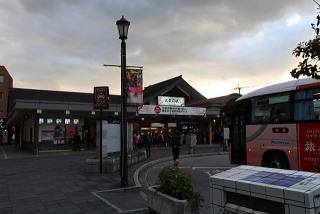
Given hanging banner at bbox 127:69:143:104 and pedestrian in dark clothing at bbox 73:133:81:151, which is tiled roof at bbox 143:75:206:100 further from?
hanging banner at bbox 127:69:143:104

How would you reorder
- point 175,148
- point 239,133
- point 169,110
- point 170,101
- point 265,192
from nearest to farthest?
point 265,192 → point 239,133 → point 175,148 → point 169,110 → point 170,101

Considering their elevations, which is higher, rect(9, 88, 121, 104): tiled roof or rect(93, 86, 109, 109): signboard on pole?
rect(9, 88, 121, 104): tiled roof

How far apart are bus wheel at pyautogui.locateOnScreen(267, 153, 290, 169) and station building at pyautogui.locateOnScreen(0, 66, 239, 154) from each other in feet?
18.0

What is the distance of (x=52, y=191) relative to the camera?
7.62 metres

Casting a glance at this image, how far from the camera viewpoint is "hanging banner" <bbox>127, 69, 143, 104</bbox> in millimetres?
8773

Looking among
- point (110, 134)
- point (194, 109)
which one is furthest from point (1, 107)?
point (110, 134)

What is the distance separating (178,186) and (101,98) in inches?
280

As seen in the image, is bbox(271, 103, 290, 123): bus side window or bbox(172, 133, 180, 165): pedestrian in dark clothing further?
bbox(172, 133, 180, 165): pedestrian in dark clothing

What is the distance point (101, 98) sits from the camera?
35.8 ft

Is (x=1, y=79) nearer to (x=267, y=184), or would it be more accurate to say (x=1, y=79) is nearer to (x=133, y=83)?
(x=133, y=83)

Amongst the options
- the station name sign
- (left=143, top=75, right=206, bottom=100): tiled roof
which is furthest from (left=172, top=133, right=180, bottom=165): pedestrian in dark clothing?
(left=143, top=75, right=206, bottom=100): tiled roof

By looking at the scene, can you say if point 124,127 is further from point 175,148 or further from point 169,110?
point 169,110

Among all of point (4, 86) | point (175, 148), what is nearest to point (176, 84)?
point (175, 148)

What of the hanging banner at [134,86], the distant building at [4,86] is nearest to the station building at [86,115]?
the hanging banner at [134,86]
